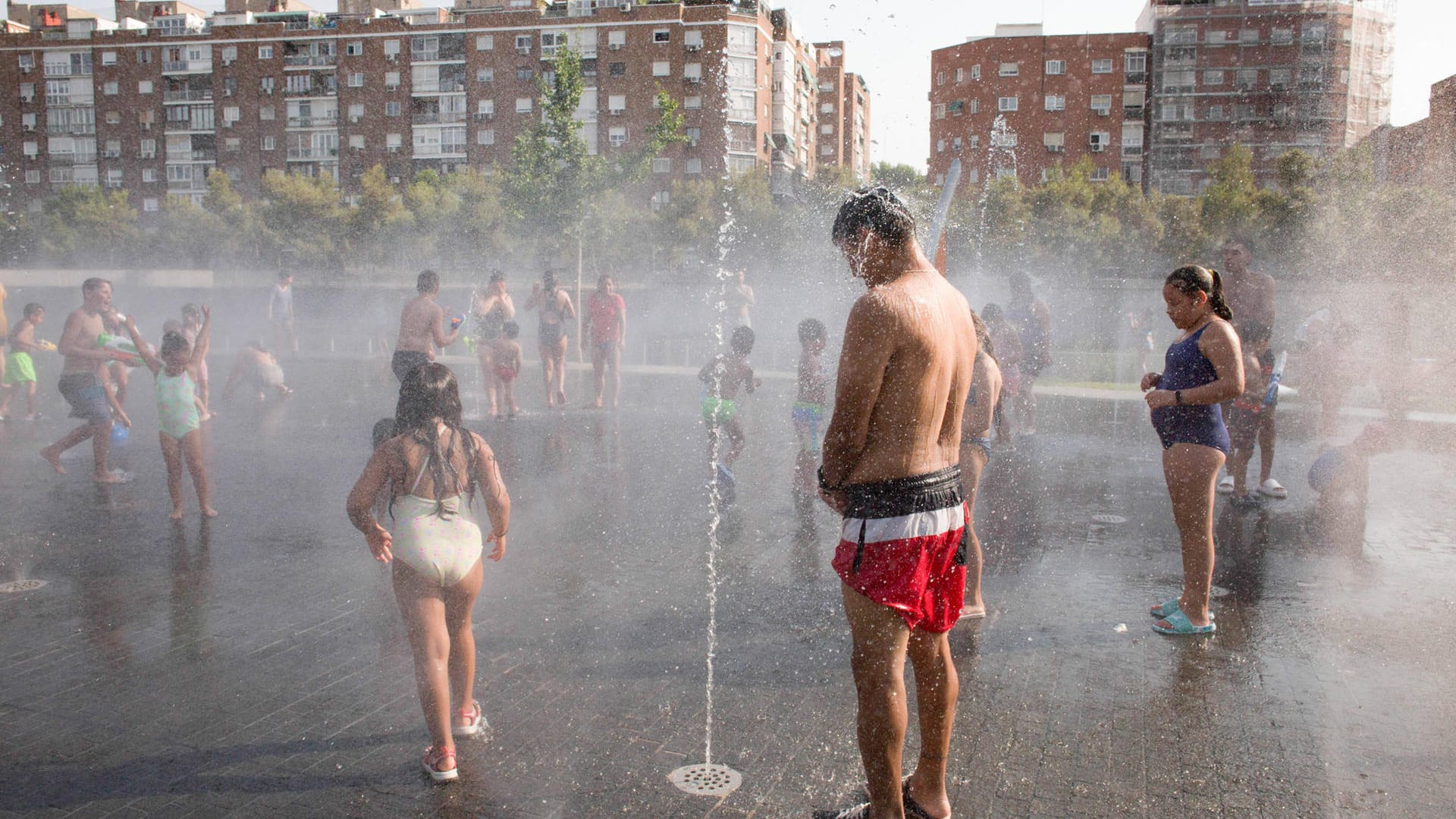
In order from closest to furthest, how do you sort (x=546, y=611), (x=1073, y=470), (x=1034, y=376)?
(x=546, y=611) → (x=1073, y=470) → (x=1034, y=376)

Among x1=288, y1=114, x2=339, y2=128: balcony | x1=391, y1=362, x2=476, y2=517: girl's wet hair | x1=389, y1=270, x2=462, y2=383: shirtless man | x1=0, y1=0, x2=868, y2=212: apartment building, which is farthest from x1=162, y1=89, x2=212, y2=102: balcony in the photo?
x1=391, y1=362, x2=476, y2=517: girl's wet hair

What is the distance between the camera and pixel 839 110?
92.5 m

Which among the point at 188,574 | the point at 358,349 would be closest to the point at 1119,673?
the point at 188,574

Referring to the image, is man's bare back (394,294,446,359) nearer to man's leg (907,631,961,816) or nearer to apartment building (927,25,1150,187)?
man's leg (907,631,961,816)

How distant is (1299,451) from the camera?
34.6 ft

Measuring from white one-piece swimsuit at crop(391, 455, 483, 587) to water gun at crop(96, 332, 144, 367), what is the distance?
21.0 ft

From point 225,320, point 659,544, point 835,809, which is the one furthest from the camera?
point 225,320

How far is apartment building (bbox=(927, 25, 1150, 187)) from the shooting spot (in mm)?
64250

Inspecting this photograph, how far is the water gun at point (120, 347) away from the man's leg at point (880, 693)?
792 cm

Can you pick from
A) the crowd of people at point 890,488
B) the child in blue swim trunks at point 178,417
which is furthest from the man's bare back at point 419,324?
the crowd of people at point 890,488

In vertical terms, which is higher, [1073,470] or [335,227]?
[335,227]

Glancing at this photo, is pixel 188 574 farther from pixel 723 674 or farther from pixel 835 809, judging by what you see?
A: pixel 835 809

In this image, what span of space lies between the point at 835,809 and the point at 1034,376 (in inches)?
380

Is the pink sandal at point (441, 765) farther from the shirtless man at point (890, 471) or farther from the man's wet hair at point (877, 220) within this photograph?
the man's wet hair at point (877, 220)
